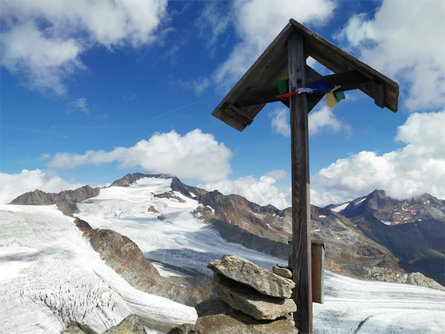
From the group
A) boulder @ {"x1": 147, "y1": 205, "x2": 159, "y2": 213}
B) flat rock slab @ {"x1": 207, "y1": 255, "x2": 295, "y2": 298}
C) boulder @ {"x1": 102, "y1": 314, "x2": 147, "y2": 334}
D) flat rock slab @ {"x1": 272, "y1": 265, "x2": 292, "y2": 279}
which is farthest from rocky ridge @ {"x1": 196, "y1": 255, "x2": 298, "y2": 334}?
boulder @ {"x1": 147, "y1": 205, "x2": 159, "y2": 213}

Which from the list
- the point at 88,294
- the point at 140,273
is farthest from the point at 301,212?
the point at 140,273

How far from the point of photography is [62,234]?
167ft

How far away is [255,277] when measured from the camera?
399 cm

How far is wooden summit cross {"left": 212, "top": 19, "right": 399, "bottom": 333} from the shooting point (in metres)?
3.79

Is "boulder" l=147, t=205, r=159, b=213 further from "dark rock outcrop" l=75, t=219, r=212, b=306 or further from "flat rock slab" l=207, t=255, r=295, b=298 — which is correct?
"flat rock slab" l=207, t=255, r=295, b=298

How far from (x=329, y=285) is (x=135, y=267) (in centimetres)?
4594

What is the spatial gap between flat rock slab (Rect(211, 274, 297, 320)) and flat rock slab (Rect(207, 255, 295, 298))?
16 cm

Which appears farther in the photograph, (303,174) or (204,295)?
(204,295)

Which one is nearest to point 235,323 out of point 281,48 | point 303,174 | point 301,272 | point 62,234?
point 301,272

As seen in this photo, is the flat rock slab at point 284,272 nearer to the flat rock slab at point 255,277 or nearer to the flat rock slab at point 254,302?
the flat rock slab at point 255,277

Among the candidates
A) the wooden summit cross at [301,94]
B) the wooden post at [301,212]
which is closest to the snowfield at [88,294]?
the wooden post at [301,212]

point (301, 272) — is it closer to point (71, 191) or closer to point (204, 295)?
point (204, 295)

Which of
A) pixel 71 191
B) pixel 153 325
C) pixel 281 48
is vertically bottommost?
pixel 153 325

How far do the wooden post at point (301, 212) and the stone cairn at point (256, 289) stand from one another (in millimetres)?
142
